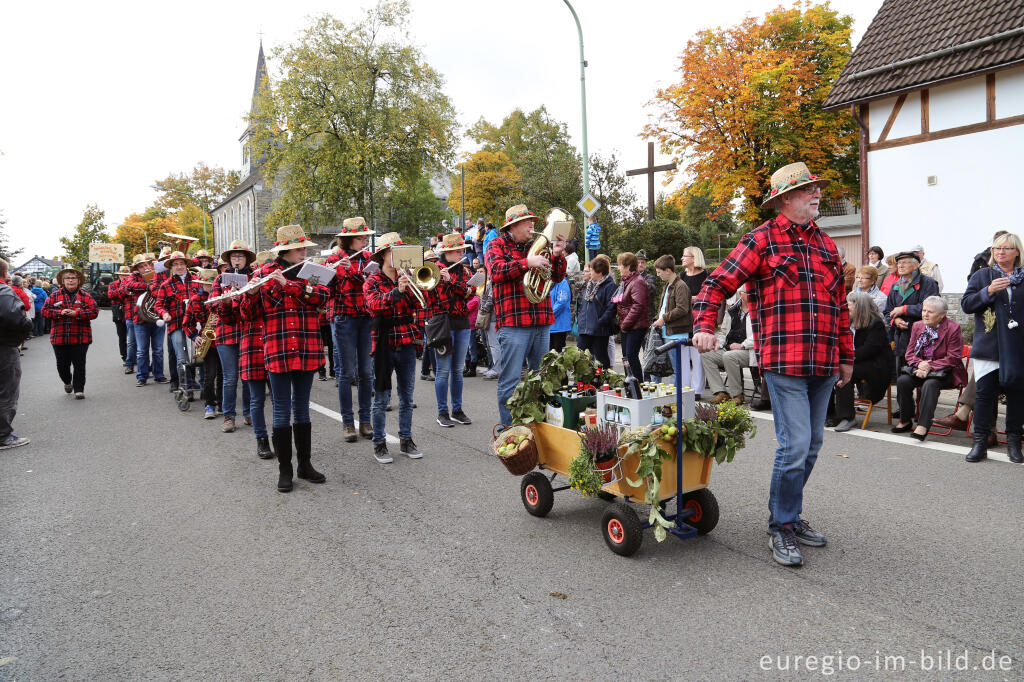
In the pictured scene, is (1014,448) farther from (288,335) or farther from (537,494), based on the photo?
(288,335)

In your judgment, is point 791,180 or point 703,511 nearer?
point 791,180

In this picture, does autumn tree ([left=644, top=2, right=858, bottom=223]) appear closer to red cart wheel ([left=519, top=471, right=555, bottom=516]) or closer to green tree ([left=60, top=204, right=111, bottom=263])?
red cart wheel ([left=519, top=471, right=555, bottom=516])

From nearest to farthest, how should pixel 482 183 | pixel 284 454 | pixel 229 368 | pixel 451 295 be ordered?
pixel 284 454 → pixel 451 295 → pixel 229 368 → pixel 482 183

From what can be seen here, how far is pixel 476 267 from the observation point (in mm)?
13172

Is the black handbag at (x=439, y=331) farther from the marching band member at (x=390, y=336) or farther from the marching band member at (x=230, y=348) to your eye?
the marching band member at (x=230, y=348)

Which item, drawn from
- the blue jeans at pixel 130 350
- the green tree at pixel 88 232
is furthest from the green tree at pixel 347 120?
the green tree at pixel 88 232

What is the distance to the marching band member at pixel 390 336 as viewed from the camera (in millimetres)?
6555

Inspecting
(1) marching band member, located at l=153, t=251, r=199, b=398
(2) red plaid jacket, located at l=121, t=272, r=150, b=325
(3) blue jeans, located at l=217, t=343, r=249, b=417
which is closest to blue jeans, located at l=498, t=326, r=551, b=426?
(3) blue jeans, located at l=217, t=343, r=249, b=417

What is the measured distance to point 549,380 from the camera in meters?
5.06

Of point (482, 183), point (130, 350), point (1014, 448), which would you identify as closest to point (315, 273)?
point (1014, 448)

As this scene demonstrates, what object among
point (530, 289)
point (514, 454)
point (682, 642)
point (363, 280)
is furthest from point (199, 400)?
point (682, 642)

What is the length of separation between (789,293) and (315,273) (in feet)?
11.6

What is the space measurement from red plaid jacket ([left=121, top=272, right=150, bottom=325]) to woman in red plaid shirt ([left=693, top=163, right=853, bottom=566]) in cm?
1180

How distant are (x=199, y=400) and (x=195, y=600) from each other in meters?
7.40
